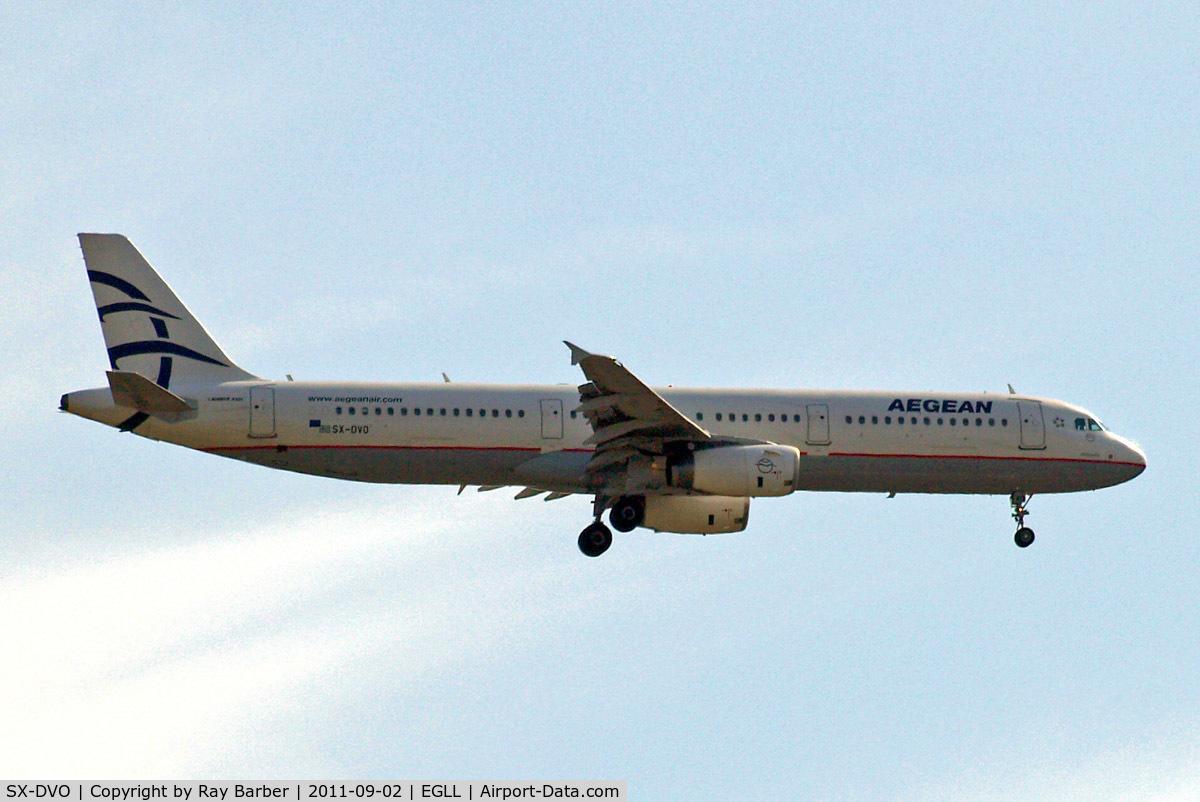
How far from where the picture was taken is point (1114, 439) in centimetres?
3847

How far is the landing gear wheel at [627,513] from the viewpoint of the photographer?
3519 cm

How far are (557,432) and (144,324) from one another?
9.74m

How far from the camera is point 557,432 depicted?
3506 centimetres

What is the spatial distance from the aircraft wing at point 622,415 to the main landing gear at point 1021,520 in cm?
896

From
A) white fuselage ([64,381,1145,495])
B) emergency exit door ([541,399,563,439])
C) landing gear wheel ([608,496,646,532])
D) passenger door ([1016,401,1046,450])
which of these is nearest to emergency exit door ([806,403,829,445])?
white fuselage ([64,381,1145,495])

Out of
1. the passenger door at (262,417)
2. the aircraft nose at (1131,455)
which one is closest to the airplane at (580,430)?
Result: the passenger door at (262,417)

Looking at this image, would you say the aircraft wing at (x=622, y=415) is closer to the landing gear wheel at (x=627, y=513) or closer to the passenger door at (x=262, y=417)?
the landing gear wheel at (x=627, y=513)

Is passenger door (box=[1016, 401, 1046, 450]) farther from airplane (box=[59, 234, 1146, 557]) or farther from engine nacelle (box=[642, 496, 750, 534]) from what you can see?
engine nacelle (box=[642, 496, 750, 534])

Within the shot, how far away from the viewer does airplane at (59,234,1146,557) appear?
33.6m

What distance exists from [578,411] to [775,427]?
4.60 metres

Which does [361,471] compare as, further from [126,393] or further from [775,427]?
[775,427]

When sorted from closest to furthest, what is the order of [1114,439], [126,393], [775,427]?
1. [126,393]
2. [775,427]
3. [1114,439]

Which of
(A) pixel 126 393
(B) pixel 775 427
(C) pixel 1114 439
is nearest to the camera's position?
(A) pixel 126 393

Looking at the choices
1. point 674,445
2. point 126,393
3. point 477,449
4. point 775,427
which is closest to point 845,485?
point 775,427
